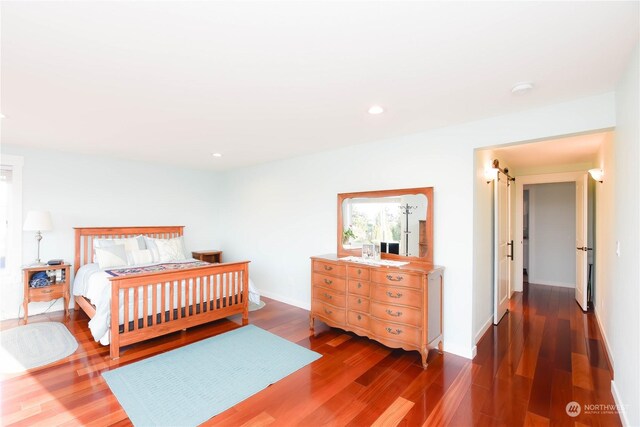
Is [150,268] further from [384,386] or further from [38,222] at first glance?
[384,386]

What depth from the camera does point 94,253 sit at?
15.2 ft

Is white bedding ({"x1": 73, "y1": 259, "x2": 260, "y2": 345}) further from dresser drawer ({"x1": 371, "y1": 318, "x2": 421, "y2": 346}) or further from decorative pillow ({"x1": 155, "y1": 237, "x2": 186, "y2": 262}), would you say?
dresser drawer ({"x1": 371, "y1": 318, "x2": 421, "y2": 346})

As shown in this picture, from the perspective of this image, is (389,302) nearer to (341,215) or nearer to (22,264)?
(341,215)

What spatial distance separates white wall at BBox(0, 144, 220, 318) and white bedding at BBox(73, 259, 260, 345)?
2.12 feet

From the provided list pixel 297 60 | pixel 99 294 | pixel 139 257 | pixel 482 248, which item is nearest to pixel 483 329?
pixel 482 248

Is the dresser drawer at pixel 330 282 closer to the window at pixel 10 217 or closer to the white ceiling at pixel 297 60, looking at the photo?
the white ceiling at pixel 297 60

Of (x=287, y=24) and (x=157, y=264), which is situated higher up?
(x=287, y=24)

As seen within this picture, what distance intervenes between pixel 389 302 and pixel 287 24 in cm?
254

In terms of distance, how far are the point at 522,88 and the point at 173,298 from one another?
386cm

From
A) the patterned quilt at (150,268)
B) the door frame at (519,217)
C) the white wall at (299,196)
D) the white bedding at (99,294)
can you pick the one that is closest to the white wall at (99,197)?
the white wall at (299,196)

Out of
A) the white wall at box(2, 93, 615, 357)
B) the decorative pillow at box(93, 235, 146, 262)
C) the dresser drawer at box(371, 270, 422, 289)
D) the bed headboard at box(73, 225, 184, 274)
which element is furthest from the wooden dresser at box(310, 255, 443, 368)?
the bed headboard at box(73, 225, 184, 274)

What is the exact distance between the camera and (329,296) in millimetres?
3564

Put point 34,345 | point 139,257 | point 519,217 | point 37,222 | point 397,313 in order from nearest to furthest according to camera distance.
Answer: point 397,313 → point 34,345 → point 37,222 → point 139,257 → point 519,217

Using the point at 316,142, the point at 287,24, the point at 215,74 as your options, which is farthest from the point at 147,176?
the point at 287,24
